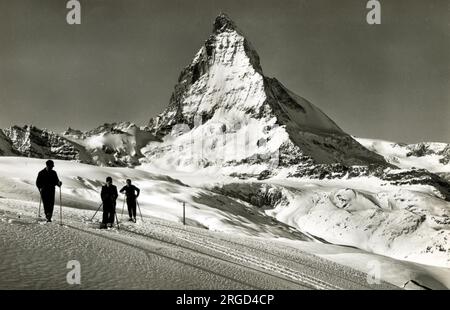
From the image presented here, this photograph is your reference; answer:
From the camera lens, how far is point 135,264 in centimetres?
1160

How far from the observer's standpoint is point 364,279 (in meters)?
19.2

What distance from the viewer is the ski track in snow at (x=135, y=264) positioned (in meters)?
9.72

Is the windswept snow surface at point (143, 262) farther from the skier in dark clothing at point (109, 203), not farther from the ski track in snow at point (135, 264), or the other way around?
the skier in dark clothing at point (109, 203)

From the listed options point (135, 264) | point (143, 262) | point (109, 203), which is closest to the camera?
point (135, 264)

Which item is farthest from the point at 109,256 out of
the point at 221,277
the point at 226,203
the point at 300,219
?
the point at 300,219

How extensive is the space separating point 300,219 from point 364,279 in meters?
180

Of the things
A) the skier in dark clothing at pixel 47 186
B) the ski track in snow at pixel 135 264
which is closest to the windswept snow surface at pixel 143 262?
the ski track in snow at pixel 135 264

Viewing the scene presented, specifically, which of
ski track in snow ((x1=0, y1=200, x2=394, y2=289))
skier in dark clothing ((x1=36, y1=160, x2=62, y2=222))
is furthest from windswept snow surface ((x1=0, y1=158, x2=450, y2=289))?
skier in dark clothing ((x1=36, y1=160, x2=62, y2=222))

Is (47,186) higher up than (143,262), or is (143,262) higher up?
(47,186)

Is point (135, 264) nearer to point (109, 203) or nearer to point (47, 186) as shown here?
point (47, 186)

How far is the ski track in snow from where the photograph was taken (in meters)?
9.72

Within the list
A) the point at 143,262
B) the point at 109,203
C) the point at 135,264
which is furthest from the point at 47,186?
the point at 135,264
